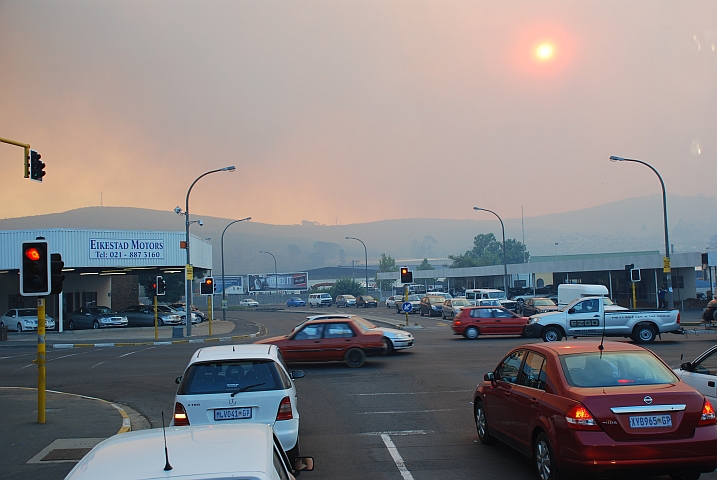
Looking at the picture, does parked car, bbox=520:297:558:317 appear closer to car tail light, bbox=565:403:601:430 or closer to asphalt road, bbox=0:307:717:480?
asphalt road, bbox=0:307:717:480

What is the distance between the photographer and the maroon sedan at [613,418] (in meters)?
6.68

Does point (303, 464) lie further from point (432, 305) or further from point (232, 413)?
point (432, 305)

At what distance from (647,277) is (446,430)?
52228 mm

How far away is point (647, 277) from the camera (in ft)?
189

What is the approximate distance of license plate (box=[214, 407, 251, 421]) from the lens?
8.23 meters

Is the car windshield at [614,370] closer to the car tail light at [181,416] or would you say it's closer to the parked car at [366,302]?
the car tail light at [181,416]

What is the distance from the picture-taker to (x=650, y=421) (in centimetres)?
679

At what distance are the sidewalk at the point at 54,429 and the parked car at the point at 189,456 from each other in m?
5.48

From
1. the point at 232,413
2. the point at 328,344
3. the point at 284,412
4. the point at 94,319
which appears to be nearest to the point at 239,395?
the point at 232,413

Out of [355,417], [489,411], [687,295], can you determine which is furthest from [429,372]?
[687,295]

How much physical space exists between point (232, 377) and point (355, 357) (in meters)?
11.2

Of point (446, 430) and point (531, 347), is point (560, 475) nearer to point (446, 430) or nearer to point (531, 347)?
point (531, 347)

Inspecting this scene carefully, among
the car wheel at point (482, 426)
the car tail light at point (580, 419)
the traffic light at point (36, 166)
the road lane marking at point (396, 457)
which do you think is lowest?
the road lane marking at point (396, 457)

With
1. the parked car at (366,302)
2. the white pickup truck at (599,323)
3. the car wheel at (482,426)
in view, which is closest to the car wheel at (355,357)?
the white pickup truck at (599,323)
